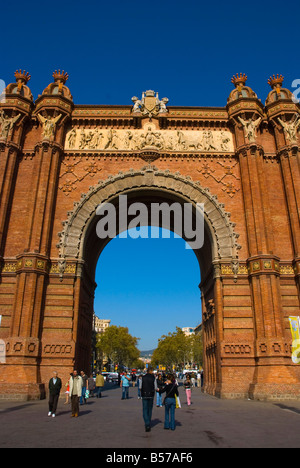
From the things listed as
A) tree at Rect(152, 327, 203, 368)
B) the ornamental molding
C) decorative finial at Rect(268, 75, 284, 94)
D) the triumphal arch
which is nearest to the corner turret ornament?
the triumphal arch

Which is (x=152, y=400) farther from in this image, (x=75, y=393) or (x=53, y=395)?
(x=53, y=395)

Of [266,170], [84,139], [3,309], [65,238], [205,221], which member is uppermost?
[84,139]

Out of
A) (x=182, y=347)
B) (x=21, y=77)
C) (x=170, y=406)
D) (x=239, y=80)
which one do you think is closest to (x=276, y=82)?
(x=239, y=80)

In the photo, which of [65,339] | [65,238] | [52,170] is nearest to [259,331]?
[65,339]

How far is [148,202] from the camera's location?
25.1 m

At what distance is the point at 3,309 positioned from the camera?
19.3 metres

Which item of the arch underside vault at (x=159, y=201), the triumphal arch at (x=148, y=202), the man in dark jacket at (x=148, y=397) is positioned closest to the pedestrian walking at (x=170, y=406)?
the man in dark jacket at (x=148, y=397)

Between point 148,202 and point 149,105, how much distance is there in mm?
6933

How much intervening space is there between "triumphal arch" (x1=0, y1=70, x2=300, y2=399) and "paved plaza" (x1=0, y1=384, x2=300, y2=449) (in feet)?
17.7

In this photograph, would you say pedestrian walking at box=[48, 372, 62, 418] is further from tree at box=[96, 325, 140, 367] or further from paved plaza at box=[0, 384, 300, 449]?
tree at box=[96, 325, 140, 367]

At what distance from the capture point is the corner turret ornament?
24.6 m

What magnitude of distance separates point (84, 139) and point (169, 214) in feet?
26.6

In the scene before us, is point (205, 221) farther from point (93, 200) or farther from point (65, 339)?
point (65, 339)

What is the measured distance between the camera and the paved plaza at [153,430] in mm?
7383
